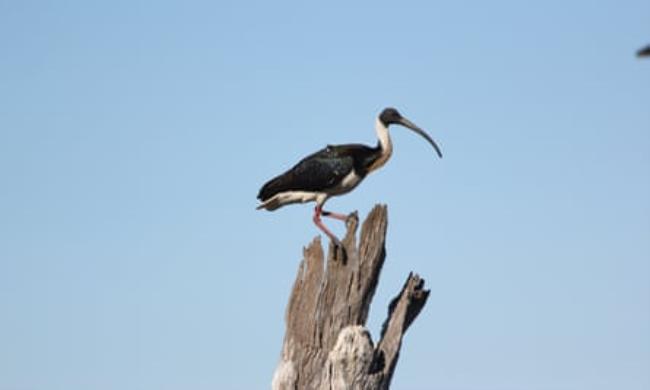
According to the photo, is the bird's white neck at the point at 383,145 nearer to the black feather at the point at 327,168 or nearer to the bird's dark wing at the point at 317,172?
the black feather at the point at 327,168

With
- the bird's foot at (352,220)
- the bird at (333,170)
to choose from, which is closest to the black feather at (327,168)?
the bird at (333,170)

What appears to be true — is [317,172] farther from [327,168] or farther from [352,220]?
[352,220]

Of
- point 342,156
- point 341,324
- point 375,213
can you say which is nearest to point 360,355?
point 341,324

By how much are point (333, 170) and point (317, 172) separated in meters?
0.19

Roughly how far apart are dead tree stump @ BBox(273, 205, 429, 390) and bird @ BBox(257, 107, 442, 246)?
1818 mm

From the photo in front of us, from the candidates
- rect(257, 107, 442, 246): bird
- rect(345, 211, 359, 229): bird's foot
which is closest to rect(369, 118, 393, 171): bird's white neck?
rect(257, 107, 442, 246): bird

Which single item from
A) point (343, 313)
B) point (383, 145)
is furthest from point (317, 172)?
point (343, 313)

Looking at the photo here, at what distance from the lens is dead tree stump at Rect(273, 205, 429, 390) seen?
1191 centimetres

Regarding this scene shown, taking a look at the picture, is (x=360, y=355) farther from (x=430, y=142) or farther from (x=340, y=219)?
(x=430, y=142)

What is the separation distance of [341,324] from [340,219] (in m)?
1.48

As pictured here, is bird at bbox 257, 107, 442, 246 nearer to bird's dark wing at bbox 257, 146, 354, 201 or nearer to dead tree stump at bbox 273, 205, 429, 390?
A: bird's dark wing at bbox 257, 146, 354, 201

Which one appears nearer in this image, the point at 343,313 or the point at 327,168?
the point at 343,313

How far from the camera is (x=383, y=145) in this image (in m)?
14.0

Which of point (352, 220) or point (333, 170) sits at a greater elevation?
point (333, 170)
